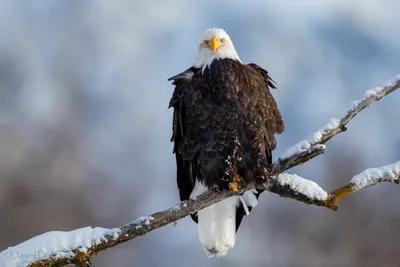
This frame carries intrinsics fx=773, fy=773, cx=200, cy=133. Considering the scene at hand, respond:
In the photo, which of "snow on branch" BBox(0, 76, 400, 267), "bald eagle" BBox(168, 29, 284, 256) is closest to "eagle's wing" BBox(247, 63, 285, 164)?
"bald eagle" BBox(168, 29, 284, 256)

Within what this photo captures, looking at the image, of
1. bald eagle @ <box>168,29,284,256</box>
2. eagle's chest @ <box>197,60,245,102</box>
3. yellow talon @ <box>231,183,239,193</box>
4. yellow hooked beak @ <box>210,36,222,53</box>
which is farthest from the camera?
yellow hooked beak @ <box>210,36,222,53</box>

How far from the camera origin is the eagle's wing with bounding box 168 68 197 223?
18.2ft

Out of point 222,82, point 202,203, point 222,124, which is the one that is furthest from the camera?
point 222,82

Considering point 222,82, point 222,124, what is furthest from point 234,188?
point 222,82

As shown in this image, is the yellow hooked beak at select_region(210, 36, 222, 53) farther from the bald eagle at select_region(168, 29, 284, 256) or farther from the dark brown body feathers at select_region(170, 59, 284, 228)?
the dark brown body feathers at select_region(170, 59, 284, 228)

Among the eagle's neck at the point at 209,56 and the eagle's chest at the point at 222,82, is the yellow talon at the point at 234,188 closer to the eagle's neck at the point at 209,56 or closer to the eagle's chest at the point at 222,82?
the eagle's chest at the point at 222,82

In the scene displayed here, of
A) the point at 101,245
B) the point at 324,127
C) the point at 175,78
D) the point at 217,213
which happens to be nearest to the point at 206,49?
the point at 175,78

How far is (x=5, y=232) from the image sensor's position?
10805 millimetres

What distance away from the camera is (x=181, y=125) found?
5520mm

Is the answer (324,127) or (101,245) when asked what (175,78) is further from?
(101,245)

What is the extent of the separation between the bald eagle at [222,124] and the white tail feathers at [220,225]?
150 mm

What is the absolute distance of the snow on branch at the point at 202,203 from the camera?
3891mm

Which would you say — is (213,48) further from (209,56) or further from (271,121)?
(271,121)

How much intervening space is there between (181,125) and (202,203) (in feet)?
3.36
